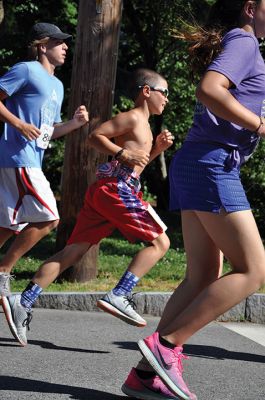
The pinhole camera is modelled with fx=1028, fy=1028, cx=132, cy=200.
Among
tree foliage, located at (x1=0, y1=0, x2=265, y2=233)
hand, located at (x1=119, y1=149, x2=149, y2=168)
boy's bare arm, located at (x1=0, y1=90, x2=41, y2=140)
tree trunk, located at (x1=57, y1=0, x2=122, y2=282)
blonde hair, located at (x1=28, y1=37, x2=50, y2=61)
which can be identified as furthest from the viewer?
tree foliage, located at (x1=0, y1=0, x2=265, y2=233)

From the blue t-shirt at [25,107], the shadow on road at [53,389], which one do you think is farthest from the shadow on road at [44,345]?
the blue t-shirt at [25,107]

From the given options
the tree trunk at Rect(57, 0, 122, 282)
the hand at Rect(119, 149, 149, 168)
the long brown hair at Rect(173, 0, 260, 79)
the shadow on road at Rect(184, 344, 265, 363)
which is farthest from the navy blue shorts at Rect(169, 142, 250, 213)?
the tree trunk at Rect(57, 0, 122, 282)

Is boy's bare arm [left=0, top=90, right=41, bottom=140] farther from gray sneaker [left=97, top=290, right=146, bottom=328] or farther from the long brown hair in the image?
the long brown hair

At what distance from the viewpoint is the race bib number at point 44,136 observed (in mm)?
6738

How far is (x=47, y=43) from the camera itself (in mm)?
7043

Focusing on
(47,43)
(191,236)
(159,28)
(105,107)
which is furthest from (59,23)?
(191,236)

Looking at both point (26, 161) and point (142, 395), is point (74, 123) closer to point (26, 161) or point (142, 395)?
point (26, 161)

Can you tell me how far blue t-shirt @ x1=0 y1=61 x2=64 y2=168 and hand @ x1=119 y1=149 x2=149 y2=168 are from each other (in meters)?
0.59

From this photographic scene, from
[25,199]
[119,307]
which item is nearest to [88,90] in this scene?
[25,199]

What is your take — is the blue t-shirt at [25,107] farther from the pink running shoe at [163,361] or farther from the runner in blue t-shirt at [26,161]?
the pink running shoe at [163,361]

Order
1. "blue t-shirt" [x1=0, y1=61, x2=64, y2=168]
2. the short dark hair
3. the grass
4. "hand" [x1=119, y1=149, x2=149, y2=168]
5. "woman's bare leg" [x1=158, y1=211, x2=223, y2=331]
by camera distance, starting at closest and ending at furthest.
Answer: "woman's bare leg" [x1=158, y1=211, x2=223, y2=331] → "hand" [x1=119, y1=149, x2=149, y2=168] → "blue t-shirt" [x1=0, y1=61, x2=64, y2=168] → the short dark hair → the grass

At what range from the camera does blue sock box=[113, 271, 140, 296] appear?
6215 millimetres

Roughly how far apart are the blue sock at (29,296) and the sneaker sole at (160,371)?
5.82 feet

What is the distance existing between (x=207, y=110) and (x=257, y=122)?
0.27 m
